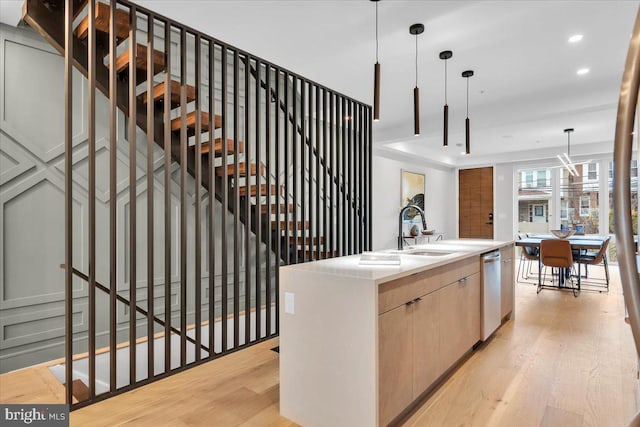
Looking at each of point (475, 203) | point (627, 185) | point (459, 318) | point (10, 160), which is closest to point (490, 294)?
point (459, 318)

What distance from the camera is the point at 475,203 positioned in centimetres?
986

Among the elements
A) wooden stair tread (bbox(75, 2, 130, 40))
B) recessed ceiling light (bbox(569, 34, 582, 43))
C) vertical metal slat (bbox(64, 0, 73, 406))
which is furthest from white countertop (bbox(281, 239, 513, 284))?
recessed ceiling light (bbox(569, 34, 582, 43))

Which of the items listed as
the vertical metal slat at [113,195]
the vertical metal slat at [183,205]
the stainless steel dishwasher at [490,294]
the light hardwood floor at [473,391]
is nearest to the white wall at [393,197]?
the stainless steel dishwasher at [490,294]

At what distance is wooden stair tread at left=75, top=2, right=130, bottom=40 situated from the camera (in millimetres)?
2299

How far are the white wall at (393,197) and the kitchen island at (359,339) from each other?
4.94m

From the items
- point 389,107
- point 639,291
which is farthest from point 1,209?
point 389,107

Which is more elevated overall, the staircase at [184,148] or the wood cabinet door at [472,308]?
the staircase at [184,148]

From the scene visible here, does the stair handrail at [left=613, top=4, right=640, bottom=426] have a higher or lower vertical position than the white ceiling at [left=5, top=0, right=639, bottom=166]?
lower

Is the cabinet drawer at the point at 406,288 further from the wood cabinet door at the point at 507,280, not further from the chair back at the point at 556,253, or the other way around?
the chair back at the point at 556,253

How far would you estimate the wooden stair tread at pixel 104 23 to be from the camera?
2.30m

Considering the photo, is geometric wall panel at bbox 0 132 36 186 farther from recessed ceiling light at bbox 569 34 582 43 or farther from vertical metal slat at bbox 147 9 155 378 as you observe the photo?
recessed ceiling light at bbox 569 34 582 43

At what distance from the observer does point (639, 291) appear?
54 cm

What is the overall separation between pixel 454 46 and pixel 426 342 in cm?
277

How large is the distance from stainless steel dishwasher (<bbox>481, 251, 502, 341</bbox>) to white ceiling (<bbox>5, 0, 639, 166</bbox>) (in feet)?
6.47
